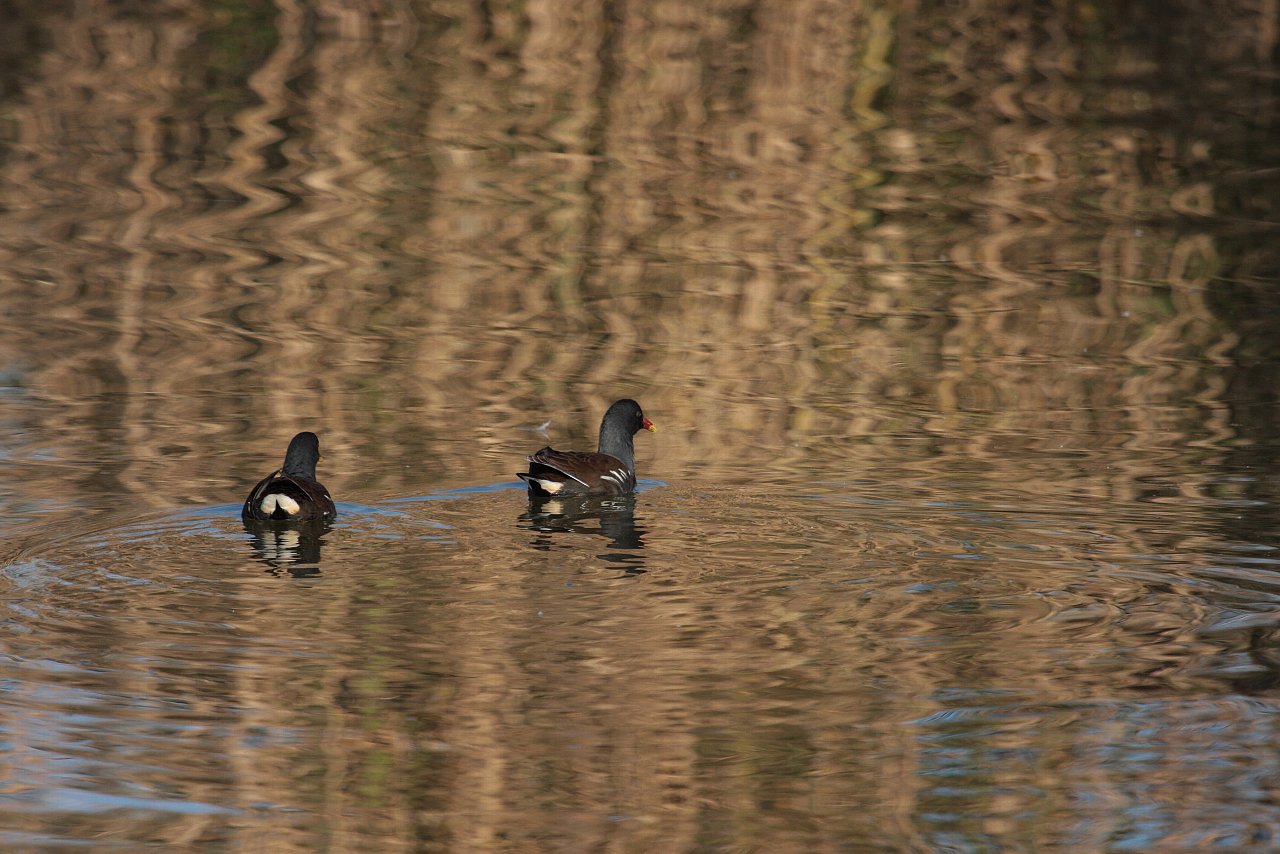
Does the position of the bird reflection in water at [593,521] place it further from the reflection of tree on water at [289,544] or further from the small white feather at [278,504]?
the small white feather at [278,504]

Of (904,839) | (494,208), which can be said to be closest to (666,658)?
(904,839)

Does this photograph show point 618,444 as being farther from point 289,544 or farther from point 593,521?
point 289,544

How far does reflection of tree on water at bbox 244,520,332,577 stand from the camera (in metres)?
8.92

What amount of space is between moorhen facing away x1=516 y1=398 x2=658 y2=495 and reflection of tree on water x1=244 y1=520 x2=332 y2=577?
1.31 m

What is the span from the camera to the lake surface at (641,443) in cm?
659

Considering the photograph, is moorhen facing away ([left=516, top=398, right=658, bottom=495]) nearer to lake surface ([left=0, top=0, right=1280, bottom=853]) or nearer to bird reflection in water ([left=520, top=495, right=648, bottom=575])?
bird reflection in water ([left=520, top=495, right=648, bottom=575])

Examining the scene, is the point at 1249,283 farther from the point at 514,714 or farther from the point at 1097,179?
the point at 514,714

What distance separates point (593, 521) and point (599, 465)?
63 centimetres

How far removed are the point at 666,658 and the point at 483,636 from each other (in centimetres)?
77

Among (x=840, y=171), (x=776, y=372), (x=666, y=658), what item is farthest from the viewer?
(x=840, y=171)

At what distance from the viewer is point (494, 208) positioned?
1891 cm

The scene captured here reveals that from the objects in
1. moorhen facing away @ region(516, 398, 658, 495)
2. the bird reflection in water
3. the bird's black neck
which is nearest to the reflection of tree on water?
the bird reflection in water

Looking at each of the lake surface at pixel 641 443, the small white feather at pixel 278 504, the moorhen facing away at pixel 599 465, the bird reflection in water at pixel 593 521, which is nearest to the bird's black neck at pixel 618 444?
the moorhen facing away at pixel 599 465

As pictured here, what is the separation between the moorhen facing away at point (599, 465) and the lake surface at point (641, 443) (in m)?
0.18
